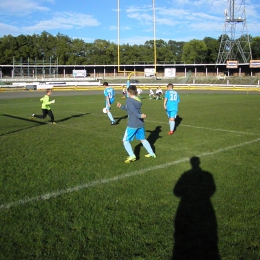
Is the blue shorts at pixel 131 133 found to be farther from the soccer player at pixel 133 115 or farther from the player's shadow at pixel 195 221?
the player's shadow at pixel 195 221

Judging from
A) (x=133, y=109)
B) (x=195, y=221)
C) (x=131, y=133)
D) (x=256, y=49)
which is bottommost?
(x=195, y=221)

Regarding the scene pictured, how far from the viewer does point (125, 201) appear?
16.7ft

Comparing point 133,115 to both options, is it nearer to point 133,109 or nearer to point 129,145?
point 133,109

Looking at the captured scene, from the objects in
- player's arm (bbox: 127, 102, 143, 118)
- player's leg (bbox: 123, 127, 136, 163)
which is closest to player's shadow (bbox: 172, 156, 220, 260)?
player's leg (bbox: 123, 127, 136, 163)

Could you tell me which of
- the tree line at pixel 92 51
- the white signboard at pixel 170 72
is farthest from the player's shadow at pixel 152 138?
the tree line at pixel 92 51

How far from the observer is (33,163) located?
7402 millimetres

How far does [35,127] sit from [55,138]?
290 centimetres

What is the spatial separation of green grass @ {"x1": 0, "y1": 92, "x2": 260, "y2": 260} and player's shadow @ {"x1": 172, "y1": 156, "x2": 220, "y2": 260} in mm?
13

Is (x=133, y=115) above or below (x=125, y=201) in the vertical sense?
above

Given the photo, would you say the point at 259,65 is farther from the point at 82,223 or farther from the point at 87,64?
the point at 82,223

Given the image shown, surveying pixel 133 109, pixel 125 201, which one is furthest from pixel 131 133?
pixel 125 201

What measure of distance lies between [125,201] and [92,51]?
107 meters

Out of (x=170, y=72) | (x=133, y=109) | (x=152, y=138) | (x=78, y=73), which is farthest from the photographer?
(x=78, y=73)

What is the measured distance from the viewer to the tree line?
96.1 meters
